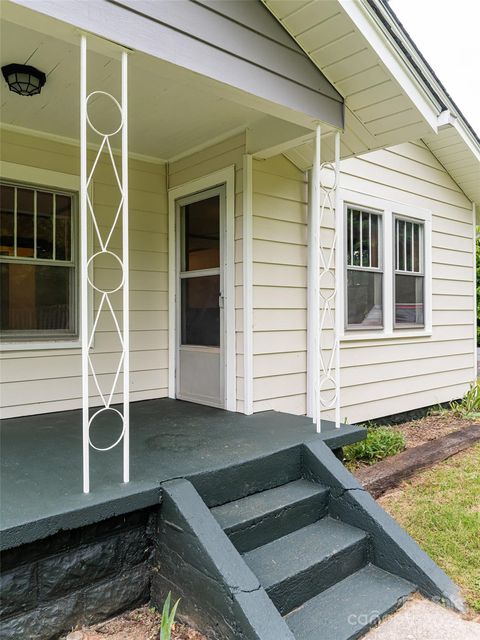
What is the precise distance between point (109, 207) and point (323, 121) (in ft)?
6.86

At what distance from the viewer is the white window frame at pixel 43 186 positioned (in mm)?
3742

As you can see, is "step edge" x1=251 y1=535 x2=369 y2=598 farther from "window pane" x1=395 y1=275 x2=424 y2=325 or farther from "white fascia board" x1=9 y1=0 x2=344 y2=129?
"window pane" x1=395 y1=275 x2=424 y2=325

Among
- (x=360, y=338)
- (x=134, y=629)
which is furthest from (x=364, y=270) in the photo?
(x=134, y=629)

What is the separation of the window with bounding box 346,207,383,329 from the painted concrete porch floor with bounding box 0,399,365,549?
5.99ft

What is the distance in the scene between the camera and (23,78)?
298 centimetres

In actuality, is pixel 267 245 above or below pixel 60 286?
above

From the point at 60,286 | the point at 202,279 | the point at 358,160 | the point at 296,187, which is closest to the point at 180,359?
the point at 202,279

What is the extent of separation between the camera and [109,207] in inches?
168

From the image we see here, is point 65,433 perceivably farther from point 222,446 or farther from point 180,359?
point 180,359

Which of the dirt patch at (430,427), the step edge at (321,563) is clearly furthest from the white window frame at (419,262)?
the step edge at (321,563)

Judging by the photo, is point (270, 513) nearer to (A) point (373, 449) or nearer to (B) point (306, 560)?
(B) point (306, 560)

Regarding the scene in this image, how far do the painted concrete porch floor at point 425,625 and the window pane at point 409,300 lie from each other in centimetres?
378

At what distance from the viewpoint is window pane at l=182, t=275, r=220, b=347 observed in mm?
4270

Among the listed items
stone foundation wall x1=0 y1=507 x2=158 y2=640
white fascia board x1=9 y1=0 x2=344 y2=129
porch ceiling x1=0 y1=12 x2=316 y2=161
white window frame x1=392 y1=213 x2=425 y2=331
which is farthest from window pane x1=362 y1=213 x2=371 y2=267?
stone foundation wall x1=0 y1=507 x2=158 y2=640
